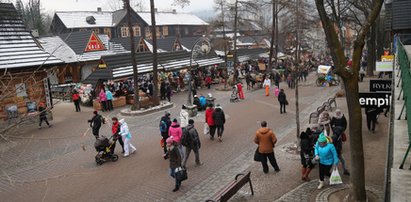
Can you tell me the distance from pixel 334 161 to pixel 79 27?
58415 mm

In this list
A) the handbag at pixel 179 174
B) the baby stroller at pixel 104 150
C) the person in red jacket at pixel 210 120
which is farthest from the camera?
the person in red jacket at pixel 210 120

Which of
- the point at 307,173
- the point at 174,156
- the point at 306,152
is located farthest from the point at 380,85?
the point at 174,156

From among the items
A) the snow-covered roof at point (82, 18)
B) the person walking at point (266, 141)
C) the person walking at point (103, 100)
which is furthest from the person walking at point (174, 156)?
the snow-covered roof at point (82, 18)

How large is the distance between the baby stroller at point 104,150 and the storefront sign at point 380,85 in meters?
8.79

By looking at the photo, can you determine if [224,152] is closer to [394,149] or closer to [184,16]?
[394,149]

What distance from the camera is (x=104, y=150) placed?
13.7 m

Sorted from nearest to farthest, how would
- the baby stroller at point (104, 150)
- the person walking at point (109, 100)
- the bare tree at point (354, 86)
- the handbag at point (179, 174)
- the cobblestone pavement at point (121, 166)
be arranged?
the bare tree at point (354, 86) → the handbag at point (179, 174) → the cobblestone pavement at point (121, 166) → the baby stroller at point (104, 150) → the person walking at point (109, 100)

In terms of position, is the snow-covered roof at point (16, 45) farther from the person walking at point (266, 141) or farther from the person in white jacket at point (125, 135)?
the person walking at point (266, 141)

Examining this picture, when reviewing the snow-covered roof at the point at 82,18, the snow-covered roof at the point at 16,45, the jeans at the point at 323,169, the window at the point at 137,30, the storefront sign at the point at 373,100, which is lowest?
the jeans at the point at 323,169

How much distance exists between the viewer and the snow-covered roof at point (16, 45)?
20688 mm

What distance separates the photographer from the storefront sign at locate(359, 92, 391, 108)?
998 centimetres

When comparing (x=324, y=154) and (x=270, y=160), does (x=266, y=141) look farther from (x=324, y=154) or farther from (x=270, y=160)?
(x=324, y=154)

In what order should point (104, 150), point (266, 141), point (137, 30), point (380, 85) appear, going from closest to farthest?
point (380, 85)
point (266, 141)
point (104, 150)
point (137, 30)

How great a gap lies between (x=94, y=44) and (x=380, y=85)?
113 ft
